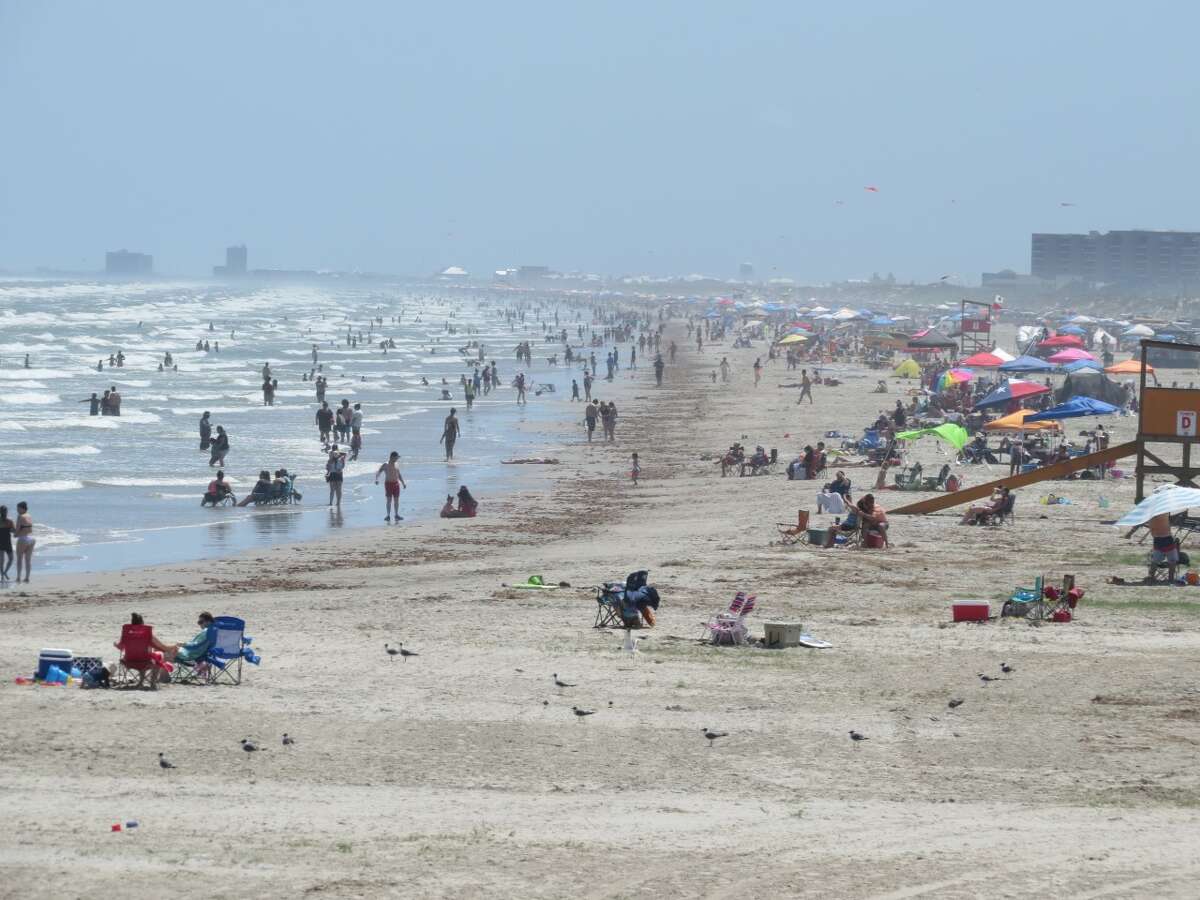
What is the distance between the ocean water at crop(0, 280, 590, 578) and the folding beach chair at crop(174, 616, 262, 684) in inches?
289

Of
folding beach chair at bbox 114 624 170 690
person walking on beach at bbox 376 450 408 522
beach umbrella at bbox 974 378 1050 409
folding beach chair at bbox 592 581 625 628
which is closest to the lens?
Answer: folding beach chair at bbox 114 624 170 690

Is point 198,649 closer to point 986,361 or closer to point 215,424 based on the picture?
point 215,424

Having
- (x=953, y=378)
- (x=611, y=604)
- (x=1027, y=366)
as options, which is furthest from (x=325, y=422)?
(x=611, y=604)

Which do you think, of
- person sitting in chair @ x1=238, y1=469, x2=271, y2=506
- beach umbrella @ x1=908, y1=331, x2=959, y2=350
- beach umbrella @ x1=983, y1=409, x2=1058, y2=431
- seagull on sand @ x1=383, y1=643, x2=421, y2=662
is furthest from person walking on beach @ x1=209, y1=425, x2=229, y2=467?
beach umbrella @ x1=908, y1=331, x2=959, y2=350

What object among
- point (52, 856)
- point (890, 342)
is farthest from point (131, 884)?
point (890, 342)

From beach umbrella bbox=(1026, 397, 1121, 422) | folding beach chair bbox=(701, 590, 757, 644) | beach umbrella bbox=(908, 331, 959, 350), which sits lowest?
folding beach chair bbox=(701, 590, 757, 644)

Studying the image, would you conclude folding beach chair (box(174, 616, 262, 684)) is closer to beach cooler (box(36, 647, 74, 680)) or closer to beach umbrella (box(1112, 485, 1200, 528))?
beach cooler (box(36, 647, 74, 680))

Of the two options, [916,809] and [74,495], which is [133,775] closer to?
[916,809]

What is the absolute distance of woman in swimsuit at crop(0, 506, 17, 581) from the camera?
53.3 feet

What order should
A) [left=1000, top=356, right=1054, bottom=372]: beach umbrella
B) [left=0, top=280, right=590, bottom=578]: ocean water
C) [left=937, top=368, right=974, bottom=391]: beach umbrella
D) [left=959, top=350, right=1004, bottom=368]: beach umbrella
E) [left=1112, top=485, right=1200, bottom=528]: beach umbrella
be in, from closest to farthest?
1. [left=1112, top=485, right=1200, bottom=528]: beach umbrella
2. [left=0, top=280, right=590, bottom=578]: ocean water
3. [left=1000, top=356, right=1054, bottom=372]: beach umbrella
4. [left=937, top=368, right=974, bottom=391]: beach umbrella
5. [left=959, top=350, right=1004, bottom=368]: beach umbrella

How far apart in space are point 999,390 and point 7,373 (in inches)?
1465

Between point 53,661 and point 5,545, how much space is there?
581cm

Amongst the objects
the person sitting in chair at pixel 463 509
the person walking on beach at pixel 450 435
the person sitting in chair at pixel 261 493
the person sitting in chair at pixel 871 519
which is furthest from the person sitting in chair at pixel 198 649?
the person walking on beach at pixel 450 435

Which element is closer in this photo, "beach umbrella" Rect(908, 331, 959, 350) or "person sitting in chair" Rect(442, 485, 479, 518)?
"person sitting in chair" Rect(442, 485, 479, 518)
